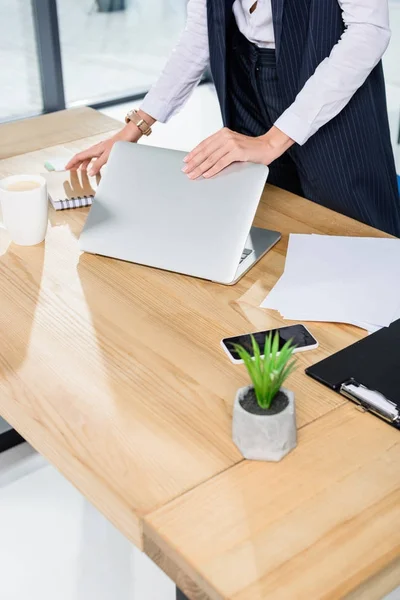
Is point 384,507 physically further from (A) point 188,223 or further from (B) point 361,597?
(A) point 188,223

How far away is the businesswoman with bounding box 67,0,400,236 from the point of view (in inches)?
56.0

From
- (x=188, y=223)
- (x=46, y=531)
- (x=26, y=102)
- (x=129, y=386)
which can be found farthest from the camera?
(x=26, y=102)

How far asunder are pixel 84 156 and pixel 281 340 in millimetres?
752

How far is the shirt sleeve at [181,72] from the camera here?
173 cm

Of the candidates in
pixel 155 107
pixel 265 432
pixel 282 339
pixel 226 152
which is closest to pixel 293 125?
pixel 226 152

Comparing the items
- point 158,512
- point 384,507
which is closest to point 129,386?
point 158,512

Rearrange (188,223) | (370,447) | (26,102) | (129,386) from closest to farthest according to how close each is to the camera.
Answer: (370,447)
(129,386)
(188,223)
(26,102)

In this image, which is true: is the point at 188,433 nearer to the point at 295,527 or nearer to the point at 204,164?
the point at 295,527

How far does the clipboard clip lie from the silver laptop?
1.07 ft

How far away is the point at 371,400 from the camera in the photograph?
3.14 feet

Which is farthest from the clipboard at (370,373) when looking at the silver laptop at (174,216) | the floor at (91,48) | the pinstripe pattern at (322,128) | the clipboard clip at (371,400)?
the floor at (91,48)

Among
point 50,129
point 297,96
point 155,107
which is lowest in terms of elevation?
point 50,129

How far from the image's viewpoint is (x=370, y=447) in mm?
894

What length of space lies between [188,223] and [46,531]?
33.2 inches
